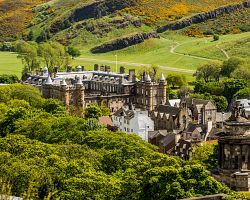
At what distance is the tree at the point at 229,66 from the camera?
179 m

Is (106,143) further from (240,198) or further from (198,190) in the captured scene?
(240,198)

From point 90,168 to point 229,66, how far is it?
123 m

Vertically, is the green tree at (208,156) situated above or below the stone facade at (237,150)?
below

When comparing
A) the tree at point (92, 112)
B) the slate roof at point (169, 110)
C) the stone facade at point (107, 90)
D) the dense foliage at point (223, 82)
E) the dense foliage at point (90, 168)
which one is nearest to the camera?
the dense foliage at point (90, 168)

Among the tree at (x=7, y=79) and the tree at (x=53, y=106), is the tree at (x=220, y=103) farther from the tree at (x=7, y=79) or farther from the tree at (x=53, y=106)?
the tree at (x=7, y=79)

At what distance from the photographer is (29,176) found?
59531 millimetres

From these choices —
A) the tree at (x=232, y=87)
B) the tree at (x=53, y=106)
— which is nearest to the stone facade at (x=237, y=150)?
the tree at (x=53, y=106)

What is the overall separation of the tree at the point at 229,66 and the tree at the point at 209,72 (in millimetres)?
1475

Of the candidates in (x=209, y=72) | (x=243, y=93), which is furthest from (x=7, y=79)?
(x=243, y=93)

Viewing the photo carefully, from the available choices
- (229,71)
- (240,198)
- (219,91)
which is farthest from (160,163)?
(229,71)

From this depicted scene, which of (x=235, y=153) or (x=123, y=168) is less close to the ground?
(x=235, y=153)

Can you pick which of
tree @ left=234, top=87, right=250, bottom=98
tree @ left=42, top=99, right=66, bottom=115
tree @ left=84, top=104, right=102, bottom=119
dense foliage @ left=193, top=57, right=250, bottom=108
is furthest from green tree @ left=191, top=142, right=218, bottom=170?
dense foliage @ left=193, top=57, right=250, bottom=108

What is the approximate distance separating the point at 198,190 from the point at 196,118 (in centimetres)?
6766

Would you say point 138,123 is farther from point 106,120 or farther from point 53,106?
point 53,106
